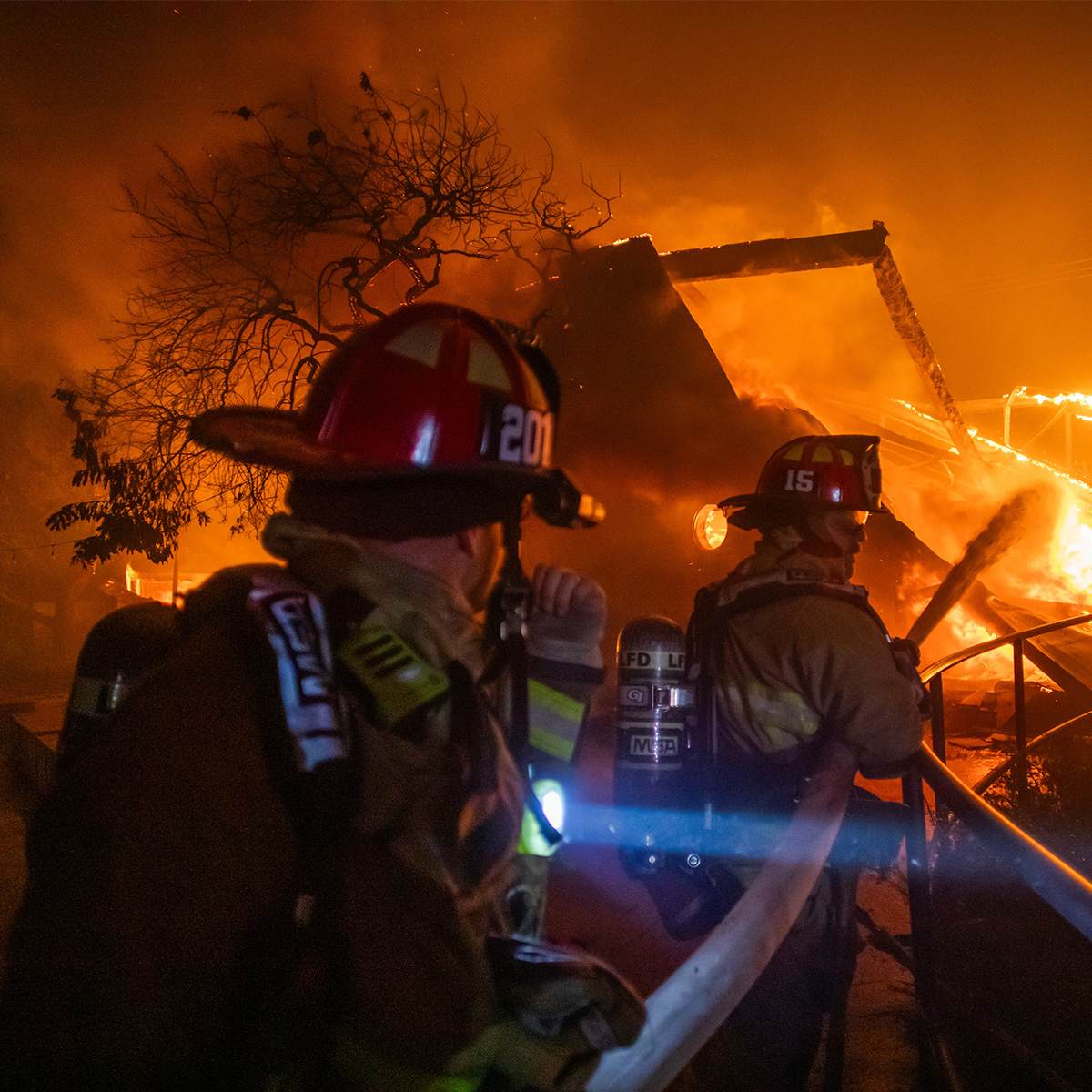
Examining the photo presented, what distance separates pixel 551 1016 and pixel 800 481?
2.56 metres

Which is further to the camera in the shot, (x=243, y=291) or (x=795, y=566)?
(x=243, y=291)

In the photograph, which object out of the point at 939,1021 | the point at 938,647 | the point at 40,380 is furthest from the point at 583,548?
the point at 40,380

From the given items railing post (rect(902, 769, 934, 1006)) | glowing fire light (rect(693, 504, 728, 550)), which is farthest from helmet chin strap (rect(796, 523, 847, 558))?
glowing fire light (rect(693, 504, 728, 550))

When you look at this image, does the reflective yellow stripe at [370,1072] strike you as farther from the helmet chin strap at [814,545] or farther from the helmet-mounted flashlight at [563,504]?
the helmet chin strap at [814,545]

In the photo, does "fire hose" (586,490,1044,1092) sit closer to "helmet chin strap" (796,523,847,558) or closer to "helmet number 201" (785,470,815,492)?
"helmet chin strap" (796,523,847,558)

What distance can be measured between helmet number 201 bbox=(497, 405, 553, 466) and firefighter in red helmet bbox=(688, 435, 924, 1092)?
64.6 inches

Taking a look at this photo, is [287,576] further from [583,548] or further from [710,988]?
[583,548]

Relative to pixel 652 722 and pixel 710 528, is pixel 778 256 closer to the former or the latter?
pixel 710 528

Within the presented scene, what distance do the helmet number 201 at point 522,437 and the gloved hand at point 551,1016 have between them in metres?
0.84

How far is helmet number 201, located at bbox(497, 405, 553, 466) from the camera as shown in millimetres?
1427

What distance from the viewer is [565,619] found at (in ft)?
5.63

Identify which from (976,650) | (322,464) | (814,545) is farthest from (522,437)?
(976,650)

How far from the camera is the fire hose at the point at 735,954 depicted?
4.76 ft

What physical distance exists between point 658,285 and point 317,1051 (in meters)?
9.69
